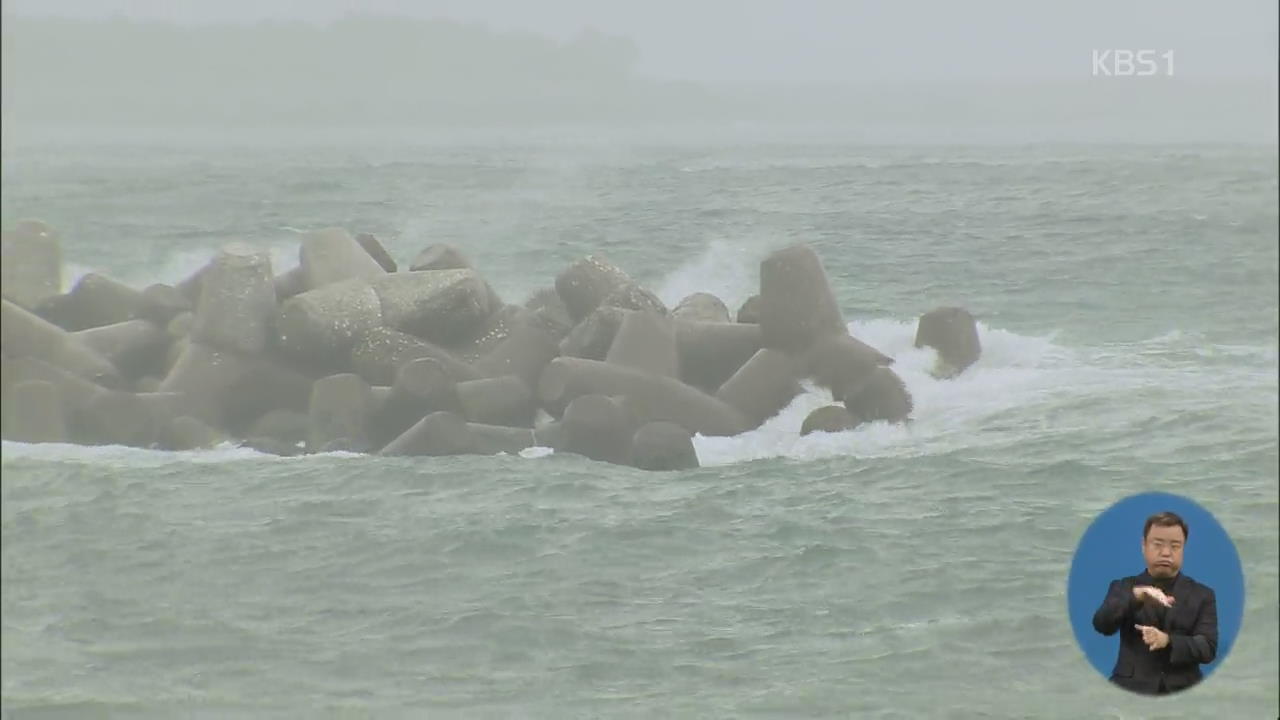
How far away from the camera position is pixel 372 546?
469 inches

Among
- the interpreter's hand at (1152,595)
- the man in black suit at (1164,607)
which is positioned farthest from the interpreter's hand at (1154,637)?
the interpreter's hand at (1152,595)

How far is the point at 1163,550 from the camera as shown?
7113mm

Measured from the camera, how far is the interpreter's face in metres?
7.10

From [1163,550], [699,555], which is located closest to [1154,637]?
[1163,550]

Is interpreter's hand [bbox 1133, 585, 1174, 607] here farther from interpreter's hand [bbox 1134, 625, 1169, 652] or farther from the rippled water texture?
the rippled water texture

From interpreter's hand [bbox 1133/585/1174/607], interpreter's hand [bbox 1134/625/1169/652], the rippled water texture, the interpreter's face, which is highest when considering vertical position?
the interpreter's face

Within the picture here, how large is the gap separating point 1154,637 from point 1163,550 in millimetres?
470

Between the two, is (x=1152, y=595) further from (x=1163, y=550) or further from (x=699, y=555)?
(x=699, y=555)

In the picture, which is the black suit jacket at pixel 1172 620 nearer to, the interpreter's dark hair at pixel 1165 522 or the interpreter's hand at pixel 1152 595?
the interpreter's hand at pixel 1152 595

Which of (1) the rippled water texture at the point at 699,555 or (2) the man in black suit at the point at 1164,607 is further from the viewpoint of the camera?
(1) the rippled water texture at the point at 699,555

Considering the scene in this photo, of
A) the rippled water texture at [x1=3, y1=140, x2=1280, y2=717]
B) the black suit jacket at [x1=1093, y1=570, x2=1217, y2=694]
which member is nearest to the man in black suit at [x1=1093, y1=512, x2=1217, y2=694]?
the black suit jacket at [x1=1093, y1=570, x2=1217, y2=694]

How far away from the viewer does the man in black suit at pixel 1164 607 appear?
7125mm

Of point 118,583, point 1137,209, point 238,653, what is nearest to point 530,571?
point 238,653

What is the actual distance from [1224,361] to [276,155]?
122ft
